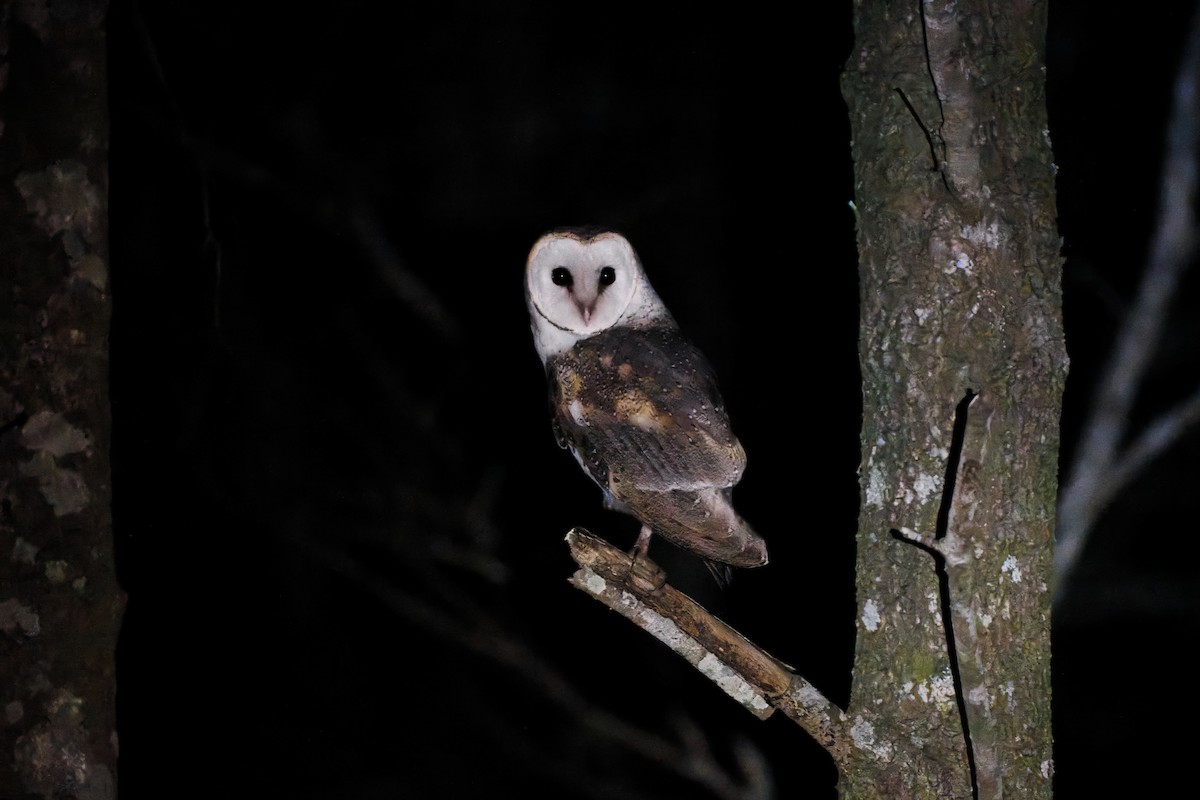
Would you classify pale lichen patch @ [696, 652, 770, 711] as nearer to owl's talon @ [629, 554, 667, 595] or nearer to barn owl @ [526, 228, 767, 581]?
owl's talon @ [629, 554, 667, 595]

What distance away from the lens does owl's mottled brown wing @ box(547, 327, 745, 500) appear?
2027 millimetres

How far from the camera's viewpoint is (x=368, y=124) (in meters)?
6.97

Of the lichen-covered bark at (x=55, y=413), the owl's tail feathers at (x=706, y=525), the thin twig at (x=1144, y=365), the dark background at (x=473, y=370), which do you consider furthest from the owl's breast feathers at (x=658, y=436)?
the dark background at (x=473, y=370)

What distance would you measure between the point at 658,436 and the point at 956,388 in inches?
33.2

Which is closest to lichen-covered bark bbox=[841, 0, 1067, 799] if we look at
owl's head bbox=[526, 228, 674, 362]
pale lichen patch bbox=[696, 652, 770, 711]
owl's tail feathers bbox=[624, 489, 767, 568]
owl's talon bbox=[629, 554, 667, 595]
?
pale lichen patch bbox=[696, 652, 770, 711]

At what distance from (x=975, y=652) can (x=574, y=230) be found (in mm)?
1335

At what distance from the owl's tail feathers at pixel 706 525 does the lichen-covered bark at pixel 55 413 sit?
104 centimetres

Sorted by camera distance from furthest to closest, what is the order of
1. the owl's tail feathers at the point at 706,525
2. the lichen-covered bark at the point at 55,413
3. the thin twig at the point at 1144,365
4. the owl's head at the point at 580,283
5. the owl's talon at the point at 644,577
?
the thin twig at the point at 1144,365
the owl's head at the point at 580,283
the owl's tail feathers at the point at 706,525
the owl's talon at the point at 644,577
the lichen-covered bark at the point at 55,413

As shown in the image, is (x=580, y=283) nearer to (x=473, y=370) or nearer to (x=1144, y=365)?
(x=1144, y=365)

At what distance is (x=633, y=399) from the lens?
2092mm

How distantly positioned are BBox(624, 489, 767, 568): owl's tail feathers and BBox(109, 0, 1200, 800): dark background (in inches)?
118

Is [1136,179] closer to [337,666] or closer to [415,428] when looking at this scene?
[415,428]

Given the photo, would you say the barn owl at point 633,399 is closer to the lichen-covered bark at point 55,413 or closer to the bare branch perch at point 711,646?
the bare branch perch at point 711,646

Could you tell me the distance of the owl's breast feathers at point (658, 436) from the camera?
201 centimetres
